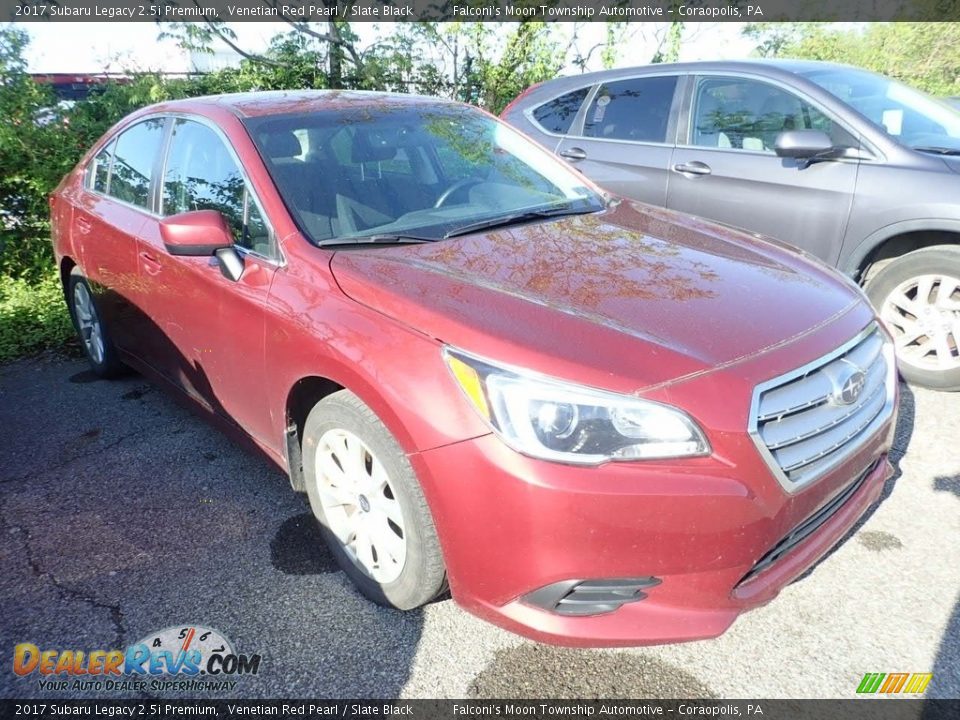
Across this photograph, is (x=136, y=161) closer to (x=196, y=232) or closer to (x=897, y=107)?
(x=196, y=232)

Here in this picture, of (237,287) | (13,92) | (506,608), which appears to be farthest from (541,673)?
(13,92)

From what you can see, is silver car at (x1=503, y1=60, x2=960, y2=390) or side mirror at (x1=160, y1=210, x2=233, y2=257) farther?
silver car at (x1=503, y1=60, x2=960, y2=390)

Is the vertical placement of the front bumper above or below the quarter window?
below

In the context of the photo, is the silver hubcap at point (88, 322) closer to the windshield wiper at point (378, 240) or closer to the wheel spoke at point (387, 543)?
the windshield wiper at point (378, 240)

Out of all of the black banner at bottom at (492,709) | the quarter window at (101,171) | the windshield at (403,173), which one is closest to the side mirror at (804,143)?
the windshield at (403,173)

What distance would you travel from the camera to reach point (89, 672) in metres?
2.07

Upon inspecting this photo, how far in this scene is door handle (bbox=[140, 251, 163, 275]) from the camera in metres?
3.03

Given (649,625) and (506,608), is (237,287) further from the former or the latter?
(649,625)

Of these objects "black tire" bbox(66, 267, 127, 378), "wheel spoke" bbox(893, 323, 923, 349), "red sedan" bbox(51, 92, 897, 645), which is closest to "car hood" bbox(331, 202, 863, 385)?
"red sedan" bbox(51, 92, 897, 645)

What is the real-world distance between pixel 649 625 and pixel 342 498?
1.07 metres

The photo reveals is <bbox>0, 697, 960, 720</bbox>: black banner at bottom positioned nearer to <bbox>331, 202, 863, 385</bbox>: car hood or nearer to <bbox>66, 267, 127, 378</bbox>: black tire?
<bbox>331, 202, 863, 385</bbox>: car hood

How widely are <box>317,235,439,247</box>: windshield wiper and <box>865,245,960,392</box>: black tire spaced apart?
271cm

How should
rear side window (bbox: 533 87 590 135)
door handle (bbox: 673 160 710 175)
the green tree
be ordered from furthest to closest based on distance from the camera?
the green tree < rear side window (bbox: 533 87 590 135) < door handle (bbox: 673 160 710 175)

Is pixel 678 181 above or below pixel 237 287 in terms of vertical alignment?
above
